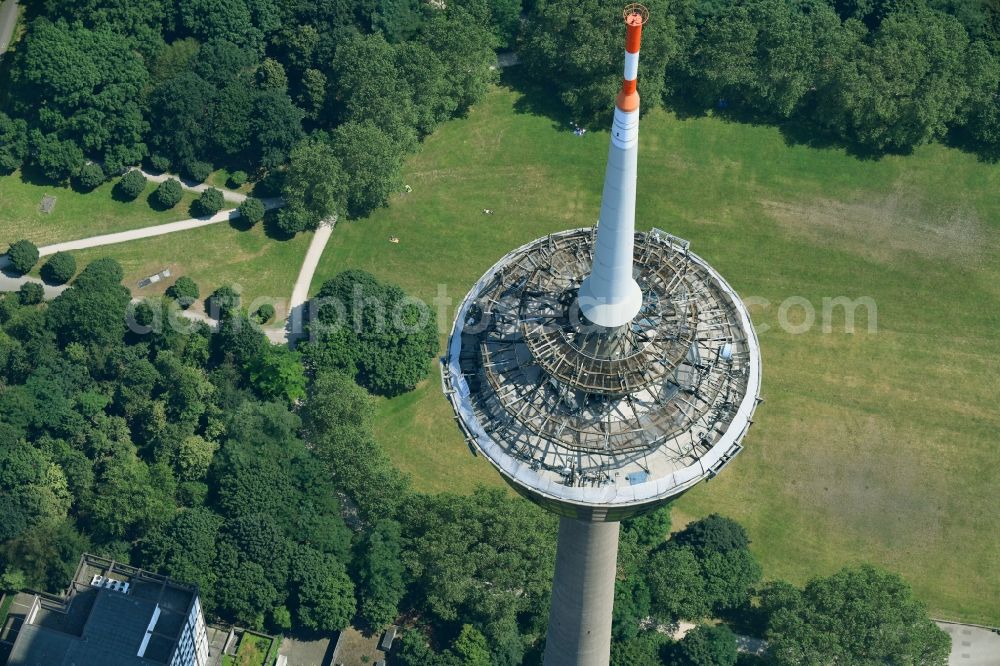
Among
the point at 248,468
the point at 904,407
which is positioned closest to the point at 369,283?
the point at 248,468

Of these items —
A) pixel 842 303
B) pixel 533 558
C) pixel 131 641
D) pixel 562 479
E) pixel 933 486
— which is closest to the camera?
pixel 562 479

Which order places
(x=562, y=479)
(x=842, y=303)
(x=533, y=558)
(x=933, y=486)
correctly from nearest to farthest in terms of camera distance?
(x=562, y=479) → (x=533, y=558) → (x=933, y=486) → (x=842, y=303)

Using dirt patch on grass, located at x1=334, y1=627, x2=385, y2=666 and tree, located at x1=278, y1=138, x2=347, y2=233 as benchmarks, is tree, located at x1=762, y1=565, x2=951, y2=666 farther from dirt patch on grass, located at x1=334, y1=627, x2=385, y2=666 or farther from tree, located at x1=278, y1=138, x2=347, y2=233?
tree, located at x1=278, y1=138, x2=347, y2=233

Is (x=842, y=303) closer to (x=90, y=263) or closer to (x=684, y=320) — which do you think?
(x=684, y=320)

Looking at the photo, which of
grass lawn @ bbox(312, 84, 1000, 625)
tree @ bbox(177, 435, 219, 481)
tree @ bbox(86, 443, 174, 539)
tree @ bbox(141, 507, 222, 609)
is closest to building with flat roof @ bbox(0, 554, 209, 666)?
tree @ bbox(141, 507, 222, 609)

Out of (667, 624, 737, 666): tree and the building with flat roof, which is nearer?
the building with flat roof

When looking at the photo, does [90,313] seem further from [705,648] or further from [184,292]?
[705,648]
